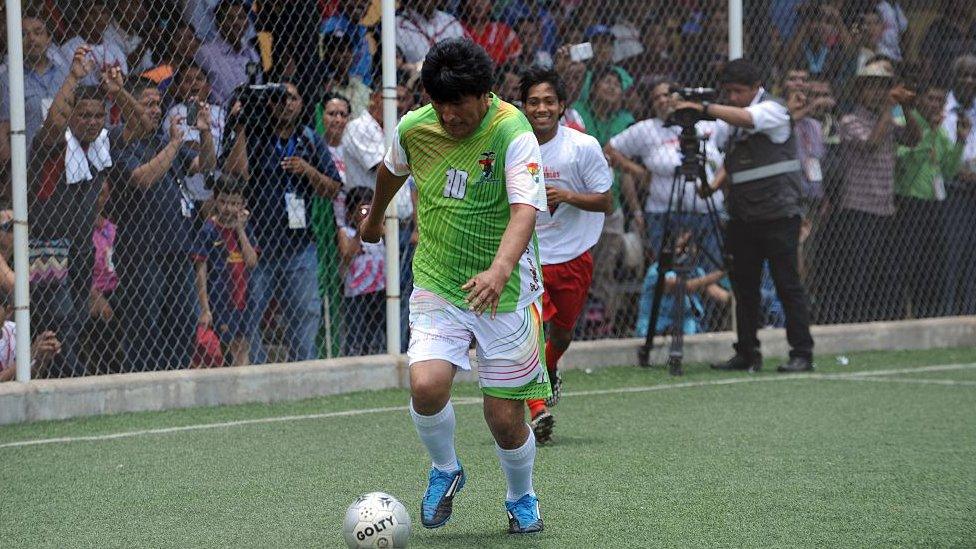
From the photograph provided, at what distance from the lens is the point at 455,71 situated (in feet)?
16.8

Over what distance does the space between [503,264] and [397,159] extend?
72cm

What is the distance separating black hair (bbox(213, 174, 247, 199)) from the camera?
9.35m

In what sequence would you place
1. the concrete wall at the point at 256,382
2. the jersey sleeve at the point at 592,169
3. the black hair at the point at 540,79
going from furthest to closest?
the concrete wall at the point at 256,382
the jersey sleeve at the point at 592,169
the black hair at the point at 540,79

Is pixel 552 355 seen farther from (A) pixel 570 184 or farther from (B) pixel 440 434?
(B) pixel 440 434

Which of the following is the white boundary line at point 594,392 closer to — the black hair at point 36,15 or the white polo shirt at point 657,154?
the white polo shirt at point 657,154

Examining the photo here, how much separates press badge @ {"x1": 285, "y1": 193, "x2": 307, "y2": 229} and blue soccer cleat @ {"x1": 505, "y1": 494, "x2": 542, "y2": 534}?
4525 millimetres

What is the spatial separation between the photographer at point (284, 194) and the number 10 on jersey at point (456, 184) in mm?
4224

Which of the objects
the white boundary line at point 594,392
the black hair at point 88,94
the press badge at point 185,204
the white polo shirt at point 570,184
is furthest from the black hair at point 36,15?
the white polo shirt at point 570,184

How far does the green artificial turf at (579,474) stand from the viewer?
18.0 ft

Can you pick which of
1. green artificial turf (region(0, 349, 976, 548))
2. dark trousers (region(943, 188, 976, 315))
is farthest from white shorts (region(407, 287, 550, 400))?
dark trousers (region(943, 188, 976, 315))

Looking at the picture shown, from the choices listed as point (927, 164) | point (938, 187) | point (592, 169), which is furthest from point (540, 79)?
point (938, 187)

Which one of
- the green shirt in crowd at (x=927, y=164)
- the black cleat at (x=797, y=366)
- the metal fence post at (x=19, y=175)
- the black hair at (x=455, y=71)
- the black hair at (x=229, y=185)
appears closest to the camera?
the black hair at (x=455, y=71)

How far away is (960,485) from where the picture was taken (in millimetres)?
6352

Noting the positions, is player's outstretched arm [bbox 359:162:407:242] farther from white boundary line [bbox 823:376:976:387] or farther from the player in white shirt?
white boundary line [bbox 823:376:976:387]
